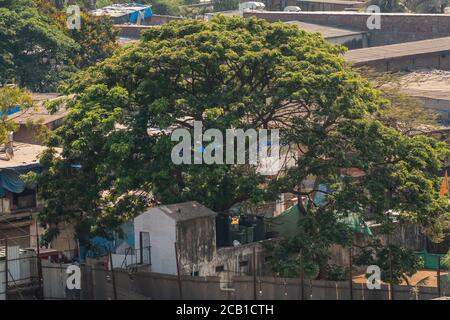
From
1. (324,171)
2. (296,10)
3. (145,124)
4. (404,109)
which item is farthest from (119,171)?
(296,10)

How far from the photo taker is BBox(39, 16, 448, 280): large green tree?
43094 mm

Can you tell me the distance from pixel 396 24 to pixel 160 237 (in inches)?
1881

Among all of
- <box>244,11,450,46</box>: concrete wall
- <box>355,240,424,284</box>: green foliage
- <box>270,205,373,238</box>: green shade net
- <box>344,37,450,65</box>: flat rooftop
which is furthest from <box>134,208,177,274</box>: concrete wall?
<box>244,11,450,46</box>: concrete wall

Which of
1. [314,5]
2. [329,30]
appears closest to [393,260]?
[329,30]

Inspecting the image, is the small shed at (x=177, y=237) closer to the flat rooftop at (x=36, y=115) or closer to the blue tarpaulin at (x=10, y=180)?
the blue tarpaulin at (x=10, y=180)

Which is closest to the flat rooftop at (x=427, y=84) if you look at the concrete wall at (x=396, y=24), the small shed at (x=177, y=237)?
the concrete wall at (x=396, y=24)

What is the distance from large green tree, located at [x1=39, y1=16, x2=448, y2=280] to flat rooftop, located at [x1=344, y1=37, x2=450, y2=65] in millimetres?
24807

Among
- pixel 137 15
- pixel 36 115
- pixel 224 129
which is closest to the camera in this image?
pixel 224 129

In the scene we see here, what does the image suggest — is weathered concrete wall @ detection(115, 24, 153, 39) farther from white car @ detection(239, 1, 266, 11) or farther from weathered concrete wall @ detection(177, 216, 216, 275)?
weathered concrete wall @ detection(177, 216, 216, 275)

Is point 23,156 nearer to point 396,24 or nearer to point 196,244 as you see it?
point 196,244

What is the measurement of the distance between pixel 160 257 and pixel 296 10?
60.9 metres

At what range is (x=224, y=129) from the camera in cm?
4303
